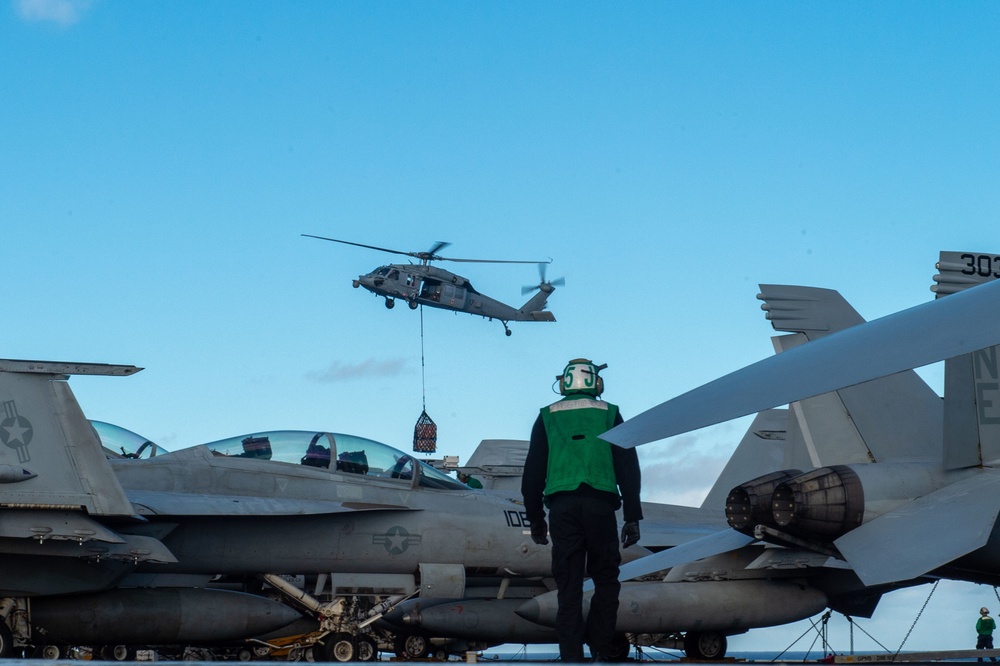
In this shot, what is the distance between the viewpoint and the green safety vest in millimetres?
6598

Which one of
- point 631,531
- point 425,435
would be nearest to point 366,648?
point 631,531

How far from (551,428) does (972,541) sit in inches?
117

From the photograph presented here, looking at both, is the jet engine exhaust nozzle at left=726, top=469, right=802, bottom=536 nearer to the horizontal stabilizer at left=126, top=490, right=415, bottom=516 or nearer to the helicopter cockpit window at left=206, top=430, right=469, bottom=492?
the horizontal stabilizer at left=126, top=490, right=415, bottom=516

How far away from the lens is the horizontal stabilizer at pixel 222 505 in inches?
463

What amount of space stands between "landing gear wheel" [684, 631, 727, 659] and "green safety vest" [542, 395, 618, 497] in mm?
7835

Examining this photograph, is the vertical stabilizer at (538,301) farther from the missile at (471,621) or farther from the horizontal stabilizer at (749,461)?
the missile at (471,621)

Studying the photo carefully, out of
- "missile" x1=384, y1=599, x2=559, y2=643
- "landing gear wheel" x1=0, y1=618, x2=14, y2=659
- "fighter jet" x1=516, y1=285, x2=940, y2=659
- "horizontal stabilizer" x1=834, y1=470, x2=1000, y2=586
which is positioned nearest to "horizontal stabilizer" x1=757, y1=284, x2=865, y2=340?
"fighter jet" x1=516, y1=285, x2=940, y2=659

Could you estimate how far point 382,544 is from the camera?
43.1ft

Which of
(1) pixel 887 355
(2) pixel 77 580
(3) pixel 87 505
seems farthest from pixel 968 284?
(2) pixel 77 580

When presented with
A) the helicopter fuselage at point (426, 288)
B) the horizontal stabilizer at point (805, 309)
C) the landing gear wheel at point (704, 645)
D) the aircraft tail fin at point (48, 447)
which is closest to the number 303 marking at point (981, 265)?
the horizontal stabilizer at point (805, 309)

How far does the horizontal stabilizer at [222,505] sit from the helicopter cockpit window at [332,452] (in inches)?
29.7

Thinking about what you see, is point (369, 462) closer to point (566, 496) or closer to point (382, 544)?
point (382, 544)

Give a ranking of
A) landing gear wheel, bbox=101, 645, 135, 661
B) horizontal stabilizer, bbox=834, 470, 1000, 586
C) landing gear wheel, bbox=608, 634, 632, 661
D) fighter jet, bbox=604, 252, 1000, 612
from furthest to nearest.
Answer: landing gear wheel, bbox=101, 645, 135, 661 < landing gear wheel, bbox=608, 634, 632, 661 < horizontal stabilizer, bbox=834, 470, 1000, 586 < fighter jet, bbox=604, 252, 1000, 612

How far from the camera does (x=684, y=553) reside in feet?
32.2
